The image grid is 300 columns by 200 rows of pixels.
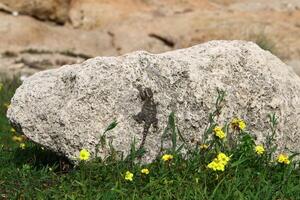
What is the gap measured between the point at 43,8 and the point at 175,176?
835cm

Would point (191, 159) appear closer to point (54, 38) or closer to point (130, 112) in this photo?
point (130, 112)

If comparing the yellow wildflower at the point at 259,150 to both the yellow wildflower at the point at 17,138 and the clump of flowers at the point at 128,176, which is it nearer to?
the clump of flowers at the point at 128,176

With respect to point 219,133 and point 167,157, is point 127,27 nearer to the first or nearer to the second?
point 219,133

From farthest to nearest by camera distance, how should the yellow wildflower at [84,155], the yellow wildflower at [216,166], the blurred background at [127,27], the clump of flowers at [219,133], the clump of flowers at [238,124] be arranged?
the blurred background at [127,27] < the clump of flowers at [238,124] < the clump of flowers at [219,133] < the yellow wildflower at [84,155] < the yellow wildflower at [216,166]

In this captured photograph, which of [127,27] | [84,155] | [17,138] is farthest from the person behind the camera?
[127,27]

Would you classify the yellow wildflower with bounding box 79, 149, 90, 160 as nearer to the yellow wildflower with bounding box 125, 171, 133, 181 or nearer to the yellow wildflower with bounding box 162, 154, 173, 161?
the yellow wildflower with bounding box 125, 171, 133, 181

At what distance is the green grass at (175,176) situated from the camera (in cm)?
→ 453

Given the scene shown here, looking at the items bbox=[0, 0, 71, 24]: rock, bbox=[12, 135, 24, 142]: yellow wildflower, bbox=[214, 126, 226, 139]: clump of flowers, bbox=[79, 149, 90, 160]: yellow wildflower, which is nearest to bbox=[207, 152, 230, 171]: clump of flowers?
bbox=[214, 126, 226, 139]: clump of flowers

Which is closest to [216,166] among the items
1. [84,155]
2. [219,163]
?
[219,163]

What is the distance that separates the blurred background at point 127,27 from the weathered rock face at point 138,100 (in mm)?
6089

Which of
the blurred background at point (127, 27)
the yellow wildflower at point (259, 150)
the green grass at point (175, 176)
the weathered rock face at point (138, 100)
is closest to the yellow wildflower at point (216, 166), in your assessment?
the green grass at point (175, 176)

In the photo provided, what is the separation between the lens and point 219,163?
453 cm

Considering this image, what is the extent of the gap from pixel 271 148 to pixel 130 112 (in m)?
1.09

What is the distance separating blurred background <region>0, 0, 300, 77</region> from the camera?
11727 mm
